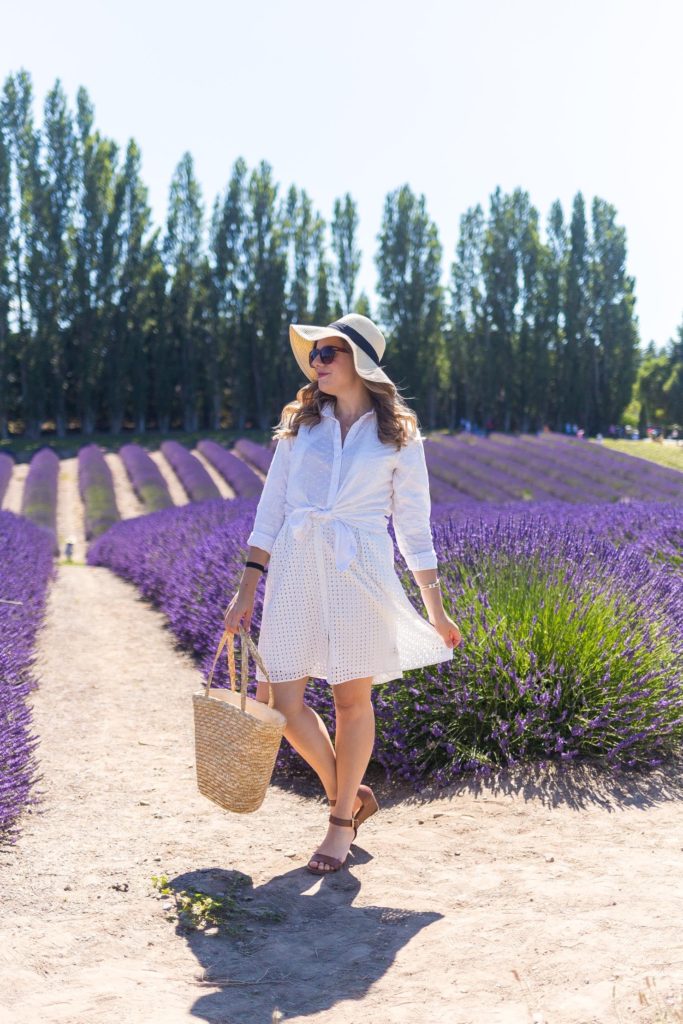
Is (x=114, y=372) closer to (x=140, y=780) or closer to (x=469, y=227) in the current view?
(x=469, y=227)

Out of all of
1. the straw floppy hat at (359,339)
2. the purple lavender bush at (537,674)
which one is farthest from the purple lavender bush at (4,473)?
the straw floppy hat at (359,339)

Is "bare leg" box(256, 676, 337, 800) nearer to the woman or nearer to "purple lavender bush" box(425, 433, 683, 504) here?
the woman

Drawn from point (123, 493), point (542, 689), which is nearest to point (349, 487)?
point (542, 689)

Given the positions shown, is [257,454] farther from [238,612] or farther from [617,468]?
[238,612]

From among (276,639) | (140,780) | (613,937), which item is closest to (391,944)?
(613,937)

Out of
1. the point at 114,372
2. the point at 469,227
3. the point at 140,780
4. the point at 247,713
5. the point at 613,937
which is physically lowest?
the point at 140,780

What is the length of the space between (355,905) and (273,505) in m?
1.22

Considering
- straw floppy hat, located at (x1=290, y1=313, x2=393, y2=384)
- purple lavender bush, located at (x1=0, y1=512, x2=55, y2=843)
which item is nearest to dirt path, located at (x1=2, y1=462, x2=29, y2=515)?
purple lavender bush, located at (x1=0, y1=512, x2=55, y2=843)

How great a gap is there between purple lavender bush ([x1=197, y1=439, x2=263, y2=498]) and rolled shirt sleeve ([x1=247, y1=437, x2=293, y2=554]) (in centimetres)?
1411

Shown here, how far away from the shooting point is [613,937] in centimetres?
232

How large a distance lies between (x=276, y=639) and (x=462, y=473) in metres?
17.6

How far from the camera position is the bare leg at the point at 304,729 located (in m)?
2.92

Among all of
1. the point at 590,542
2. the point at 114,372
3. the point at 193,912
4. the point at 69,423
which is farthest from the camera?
the point at 69,423

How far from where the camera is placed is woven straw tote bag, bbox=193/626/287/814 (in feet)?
8.96
